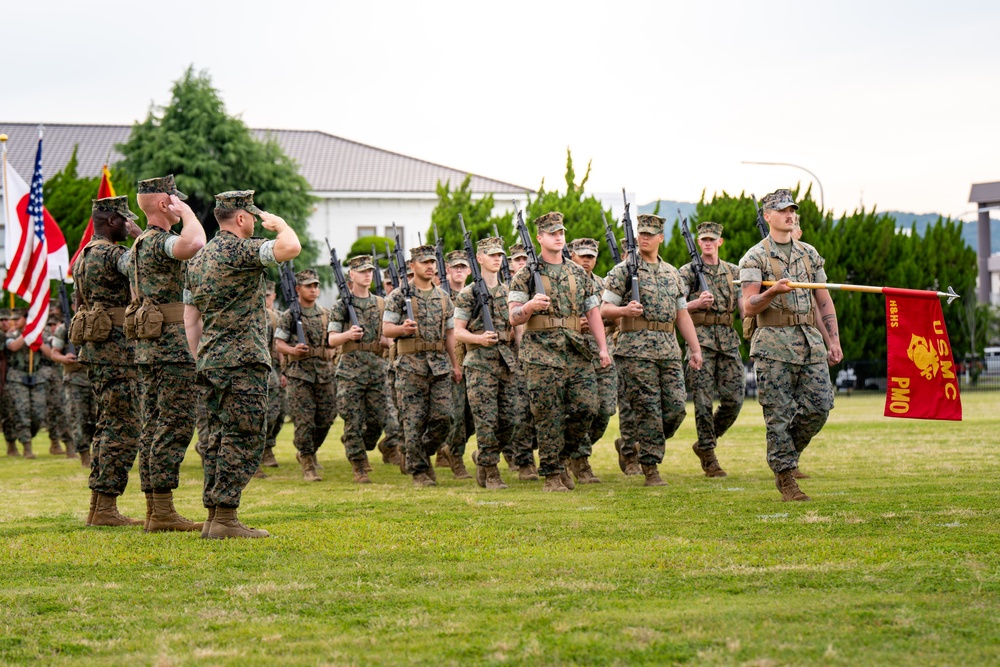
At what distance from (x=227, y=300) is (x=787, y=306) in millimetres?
4389

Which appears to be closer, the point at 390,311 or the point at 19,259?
the point at 390,311

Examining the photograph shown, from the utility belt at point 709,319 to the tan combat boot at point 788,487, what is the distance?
138 inches

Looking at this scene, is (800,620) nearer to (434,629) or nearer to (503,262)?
(434,629)

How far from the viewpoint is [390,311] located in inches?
528

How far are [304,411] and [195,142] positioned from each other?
38128 mm

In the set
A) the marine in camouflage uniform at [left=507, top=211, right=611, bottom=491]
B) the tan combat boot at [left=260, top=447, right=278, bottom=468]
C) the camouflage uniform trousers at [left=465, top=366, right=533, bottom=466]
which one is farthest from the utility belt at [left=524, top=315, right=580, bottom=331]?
the tan combat boot at [left=260, top=447, right=278, bottom=468]

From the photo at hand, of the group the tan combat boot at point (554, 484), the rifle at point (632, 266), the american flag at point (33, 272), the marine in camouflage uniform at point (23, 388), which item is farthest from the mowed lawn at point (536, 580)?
the marine in camouflage uniform at point (23, 388)

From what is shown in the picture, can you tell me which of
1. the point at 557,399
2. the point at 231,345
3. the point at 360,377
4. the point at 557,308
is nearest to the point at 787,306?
the point at 557,308

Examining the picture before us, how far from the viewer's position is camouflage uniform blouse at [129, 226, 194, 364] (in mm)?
9320

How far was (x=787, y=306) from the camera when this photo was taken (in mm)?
10500

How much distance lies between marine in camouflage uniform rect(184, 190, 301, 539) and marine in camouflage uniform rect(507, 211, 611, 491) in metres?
3.45

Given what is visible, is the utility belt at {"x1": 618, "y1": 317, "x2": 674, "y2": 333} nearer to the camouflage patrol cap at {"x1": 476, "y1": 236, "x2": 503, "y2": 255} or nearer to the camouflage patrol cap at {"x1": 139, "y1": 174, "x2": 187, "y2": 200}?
the camouflage patrol cap at {"x1": 476, "y1": 236, "x2": 503, "y2": 255}

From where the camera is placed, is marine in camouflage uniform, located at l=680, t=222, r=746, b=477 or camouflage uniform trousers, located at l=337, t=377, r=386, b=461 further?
camouflage uniform trousers, located at l=337, t=377, r=386, b=461

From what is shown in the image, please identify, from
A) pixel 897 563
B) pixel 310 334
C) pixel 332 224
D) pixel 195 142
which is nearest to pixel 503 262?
pixel 310 334
